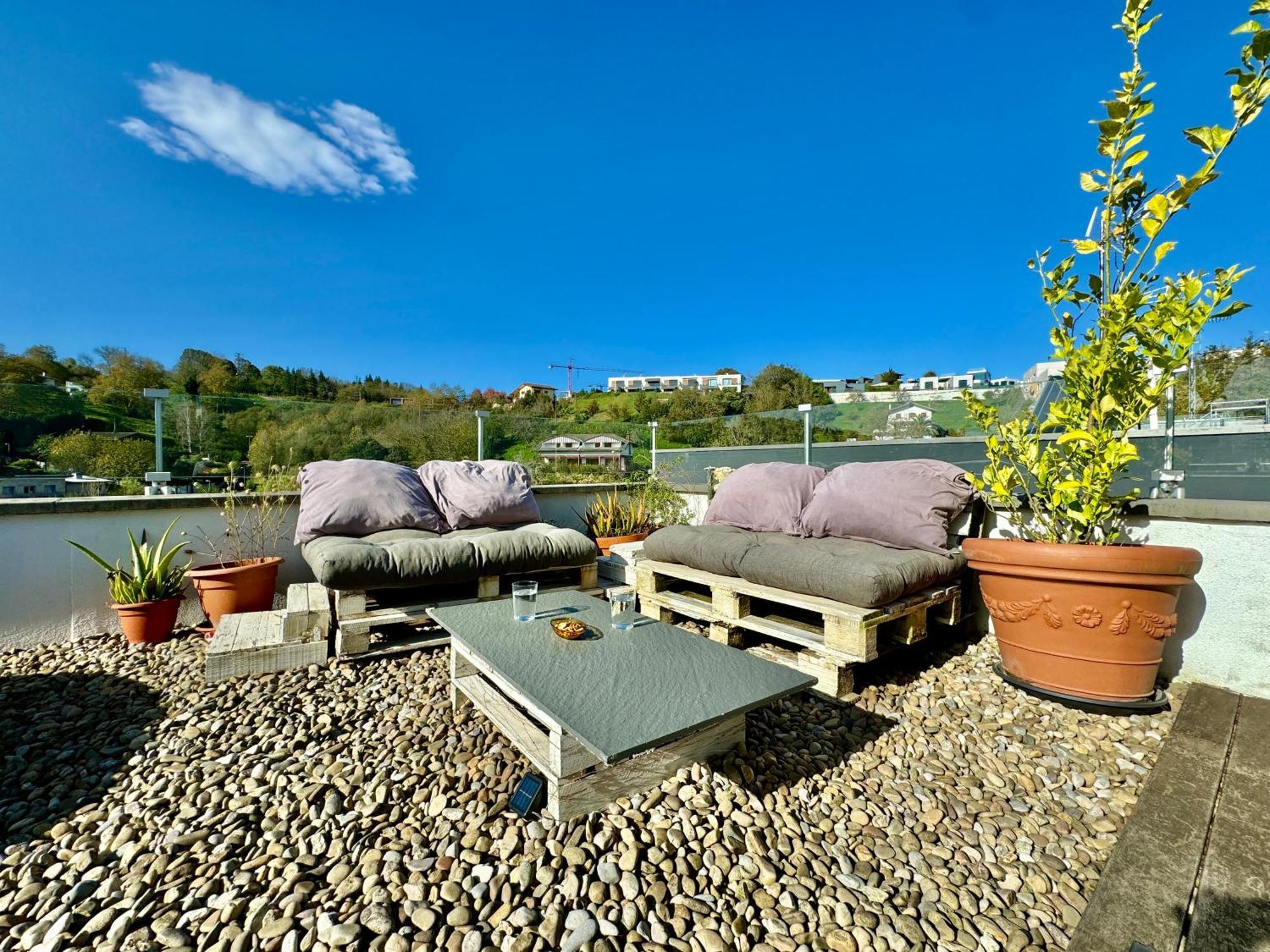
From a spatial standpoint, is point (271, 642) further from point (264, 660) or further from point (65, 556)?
point (65, 556)

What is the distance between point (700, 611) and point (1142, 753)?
1.79m

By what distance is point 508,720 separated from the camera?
169 centimetres

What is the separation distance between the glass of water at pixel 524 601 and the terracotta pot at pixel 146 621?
2385 millimetres

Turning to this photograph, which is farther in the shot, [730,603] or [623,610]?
[730,603]

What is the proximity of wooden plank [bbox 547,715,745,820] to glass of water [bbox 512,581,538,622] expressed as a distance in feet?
2.33

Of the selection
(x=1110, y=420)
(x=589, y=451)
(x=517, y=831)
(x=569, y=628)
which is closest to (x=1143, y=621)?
(x=1110, y=420)

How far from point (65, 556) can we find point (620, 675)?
151 inches

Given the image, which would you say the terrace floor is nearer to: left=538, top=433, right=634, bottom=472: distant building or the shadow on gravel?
the shadow on gravel

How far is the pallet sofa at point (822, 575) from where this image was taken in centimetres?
219

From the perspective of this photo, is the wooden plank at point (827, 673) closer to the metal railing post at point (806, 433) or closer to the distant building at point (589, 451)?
the metal railing post at point (806, 433)

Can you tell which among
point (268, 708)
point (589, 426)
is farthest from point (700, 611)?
point (589, 426)

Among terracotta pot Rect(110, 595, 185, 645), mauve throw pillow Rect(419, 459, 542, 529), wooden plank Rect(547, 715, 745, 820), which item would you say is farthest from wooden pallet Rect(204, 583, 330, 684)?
wooden plank Rect(547, 715, 745, 820)

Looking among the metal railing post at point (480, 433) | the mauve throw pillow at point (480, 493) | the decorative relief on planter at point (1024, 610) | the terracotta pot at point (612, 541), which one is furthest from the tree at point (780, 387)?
the decorative relief on planter at point (1024, 610)

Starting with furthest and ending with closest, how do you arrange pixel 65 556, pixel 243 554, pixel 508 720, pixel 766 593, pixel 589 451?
pixel 589 451, pixel 243 554, pixel 65 556, pixel 766 593, pixel 508 720
